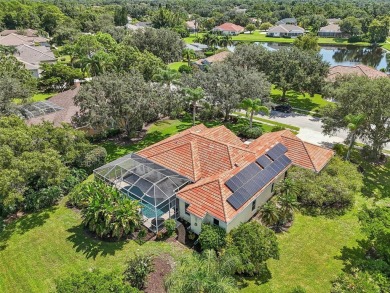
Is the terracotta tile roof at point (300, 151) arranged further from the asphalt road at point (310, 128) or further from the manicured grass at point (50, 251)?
the manicured grass at point (50, 251)

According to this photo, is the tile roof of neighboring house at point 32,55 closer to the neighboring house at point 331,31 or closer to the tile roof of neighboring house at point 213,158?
the tile roof of neighboring house at point 213,158

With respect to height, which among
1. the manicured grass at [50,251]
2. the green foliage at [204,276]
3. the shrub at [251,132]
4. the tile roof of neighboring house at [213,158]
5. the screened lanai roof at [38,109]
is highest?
the green foliage at [204,276]

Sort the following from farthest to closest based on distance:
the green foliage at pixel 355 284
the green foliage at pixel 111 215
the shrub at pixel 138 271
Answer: the green foliage at pixel 111 215, the shrub at pixel 138 271, the green foliage at pixel 355 284

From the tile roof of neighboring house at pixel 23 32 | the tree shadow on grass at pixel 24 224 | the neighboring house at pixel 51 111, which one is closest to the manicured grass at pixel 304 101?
the neighboring house at pixel 51 111

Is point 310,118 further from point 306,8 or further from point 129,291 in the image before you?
point 306,8

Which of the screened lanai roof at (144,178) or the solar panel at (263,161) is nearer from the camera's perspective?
the screened lanai roof at (144,178)

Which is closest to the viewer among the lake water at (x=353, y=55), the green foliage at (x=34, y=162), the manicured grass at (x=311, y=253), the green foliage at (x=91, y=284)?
the green foliage at (x=91, y=284)

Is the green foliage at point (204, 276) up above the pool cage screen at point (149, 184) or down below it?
above

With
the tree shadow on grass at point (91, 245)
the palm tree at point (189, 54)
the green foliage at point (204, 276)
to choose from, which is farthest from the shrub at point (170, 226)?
the palm tree at point (189, 54)
